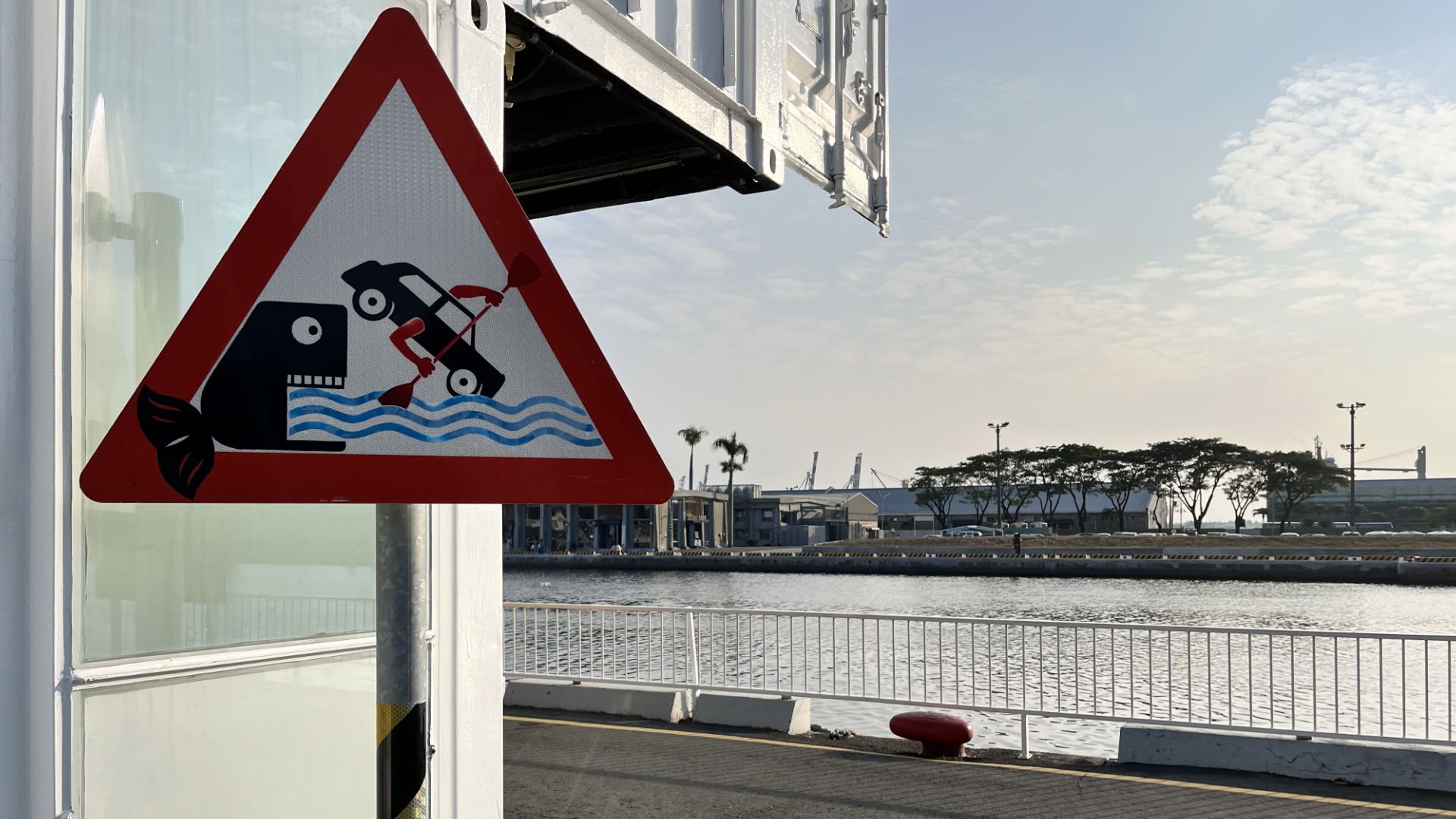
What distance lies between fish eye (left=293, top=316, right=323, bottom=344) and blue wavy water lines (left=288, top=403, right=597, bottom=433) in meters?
0.11

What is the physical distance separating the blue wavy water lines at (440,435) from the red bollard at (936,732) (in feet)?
24.1

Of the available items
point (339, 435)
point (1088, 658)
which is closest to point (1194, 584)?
point (1088, 658)

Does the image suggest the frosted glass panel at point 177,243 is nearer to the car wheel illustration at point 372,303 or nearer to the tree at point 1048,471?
the car wheel illustration at point 372,303

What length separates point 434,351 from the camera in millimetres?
1742

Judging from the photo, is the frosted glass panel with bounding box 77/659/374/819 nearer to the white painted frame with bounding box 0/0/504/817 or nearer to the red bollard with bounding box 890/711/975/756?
the white painted frame with bounding box 0/0/504/817

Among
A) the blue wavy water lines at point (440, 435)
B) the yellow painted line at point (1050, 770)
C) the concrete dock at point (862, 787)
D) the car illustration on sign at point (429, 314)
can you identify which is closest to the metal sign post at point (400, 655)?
the blue wavy water lines at point (440, 435)

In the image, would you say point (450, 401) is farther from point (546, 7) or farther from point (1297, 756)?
point (1297, 756)

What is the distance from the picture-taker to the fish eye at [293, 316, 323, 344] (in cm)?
169

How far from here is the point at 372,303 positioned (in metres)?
1.73

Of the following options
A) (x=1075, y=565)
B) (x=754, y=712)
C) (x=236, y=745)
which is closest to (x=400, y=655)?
(x=236, y=745)

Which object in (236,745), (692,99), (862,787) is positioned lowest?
(862,787)

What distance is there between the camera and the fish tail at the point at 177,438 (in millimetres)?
1594

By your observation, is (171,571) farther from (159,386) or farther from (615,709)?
(615,709)

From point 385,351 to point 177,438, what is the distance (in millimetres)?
322
